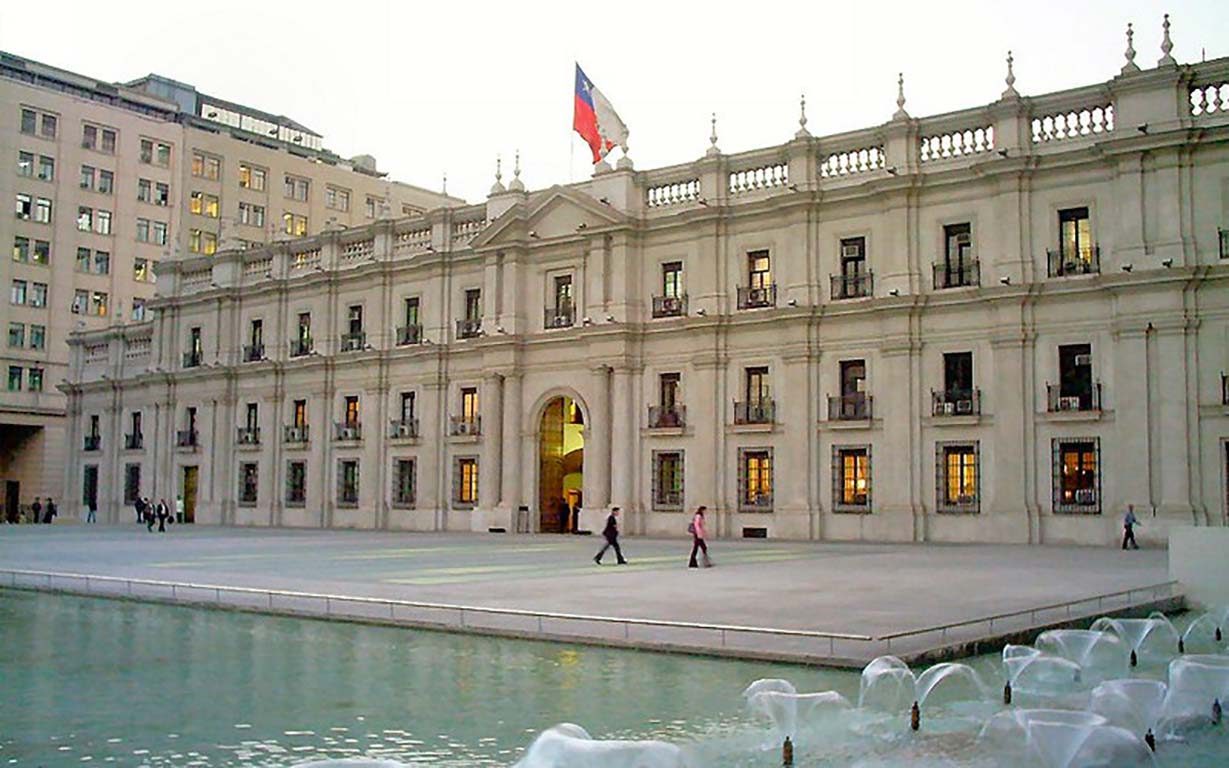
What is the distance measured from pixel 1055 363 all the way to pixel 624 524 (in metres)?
15.7

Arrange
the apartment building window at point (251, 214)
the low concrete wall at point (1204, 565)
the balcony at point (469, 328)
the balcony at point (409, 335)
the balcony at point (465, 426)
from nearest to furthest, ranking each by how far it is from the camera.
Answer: the low concrete wall at point (1204, 565) < the balcony at point (465, 426) < the balcony at point (469, 328) < the balcony at point (409, 335) < the apartment building window at point (251, 214)

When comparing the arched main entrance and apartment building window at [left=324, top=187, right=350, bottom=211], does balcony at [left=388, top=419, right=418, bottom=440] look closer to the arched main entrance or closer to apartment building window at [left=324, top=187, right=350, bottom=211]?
the arched main entrance

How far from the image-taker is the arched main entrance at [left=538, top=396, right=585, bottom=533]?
4622 centimetres

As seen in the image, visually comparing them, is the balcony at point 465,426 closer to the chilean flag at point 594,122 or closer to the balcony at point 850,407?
the chilean flag at point 594,122

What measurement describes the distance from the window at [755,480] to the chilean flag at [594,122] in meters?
13.0

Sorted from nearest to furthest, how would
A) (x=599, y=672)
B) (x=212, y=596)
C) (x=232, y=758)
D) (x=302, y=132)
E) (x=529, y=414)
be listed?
(x=232, y=758), (x=599, y=672), (x=212, y=596), (x=529, y=414), (x=302, y=132)

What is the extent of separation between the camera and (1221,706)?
414 inches

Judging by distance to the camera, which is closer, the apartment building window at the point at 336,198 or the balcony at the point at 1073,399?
the balcony at the point at 1073,399

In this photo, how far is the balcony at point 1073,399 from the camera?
34219 mm

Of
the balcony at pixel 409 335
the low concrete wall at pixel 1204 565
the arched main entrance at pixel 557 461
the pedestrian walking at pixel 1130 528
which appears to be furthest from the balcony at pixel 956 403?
the balcony at pixel 409 335

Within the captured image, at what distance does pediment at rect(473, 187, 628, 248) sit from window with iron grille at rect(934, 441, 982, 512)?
15127mm

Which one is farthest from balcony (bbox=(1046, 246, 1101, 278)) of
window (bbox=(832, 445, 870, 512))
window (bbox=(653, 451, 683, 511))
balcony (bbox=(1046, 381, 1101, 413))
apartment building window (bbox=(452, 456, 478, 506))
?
apartment building window (bbox=(452, 456, 478, 506))

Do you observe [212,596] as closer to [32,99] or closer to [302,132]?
[32,99]

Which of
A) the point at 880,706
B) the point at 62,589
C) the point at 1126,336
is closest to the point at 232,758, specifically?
the point at 880,706
